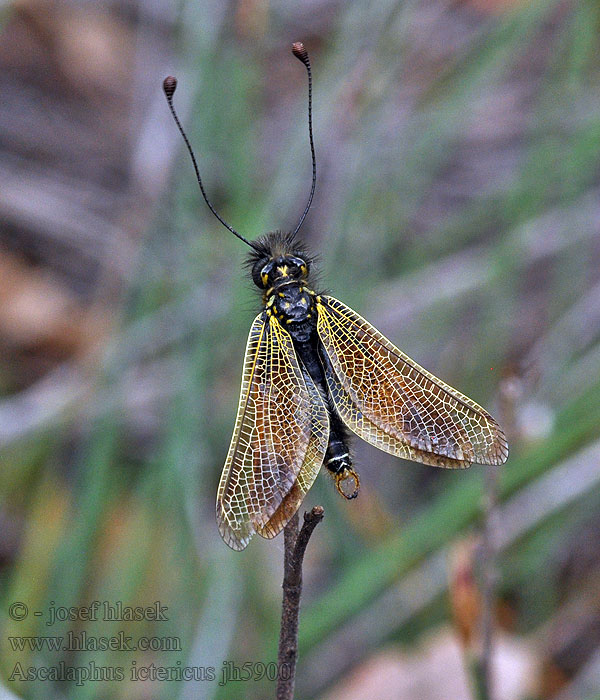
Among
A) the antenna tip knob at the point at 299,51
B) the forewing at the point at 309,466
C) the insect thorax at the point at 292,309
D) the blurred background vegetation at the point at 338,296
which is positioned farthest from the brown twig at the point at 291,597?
the antenna tip knob at the point at 299,51

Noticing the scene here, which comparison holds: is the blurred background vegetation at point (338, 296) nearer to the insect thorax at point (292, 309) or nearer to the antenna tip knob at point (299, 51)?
the insect thorax at point (292, 309)

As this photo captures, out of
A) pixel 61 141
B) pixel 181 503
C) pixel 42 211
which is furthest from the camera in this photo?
pixel 61 141

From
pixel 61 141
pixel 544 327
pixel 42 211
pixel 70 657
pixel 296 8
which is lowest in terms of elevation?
pixel 70 657

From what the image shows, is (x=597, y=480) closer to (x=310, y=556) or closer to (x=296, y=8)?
(x=310, y=556)

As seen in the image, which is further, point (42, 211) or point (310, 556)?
point (42, 211)

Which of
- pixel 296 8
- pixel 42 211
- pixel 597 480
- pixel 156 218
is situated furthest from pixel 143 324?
pixel 296 8

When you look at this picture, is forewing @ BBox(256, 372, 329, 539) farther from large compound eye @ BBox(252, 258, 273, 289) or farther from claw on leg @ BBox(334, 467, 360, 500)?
large compound eye @ BBox(252, 258, 273, 289)

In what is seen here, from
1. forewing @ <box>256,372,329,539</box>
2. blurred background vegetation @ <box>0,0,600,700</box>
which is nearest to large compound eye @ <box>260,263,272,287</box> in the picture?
forewing @ <box>256,372,329,539</box>
